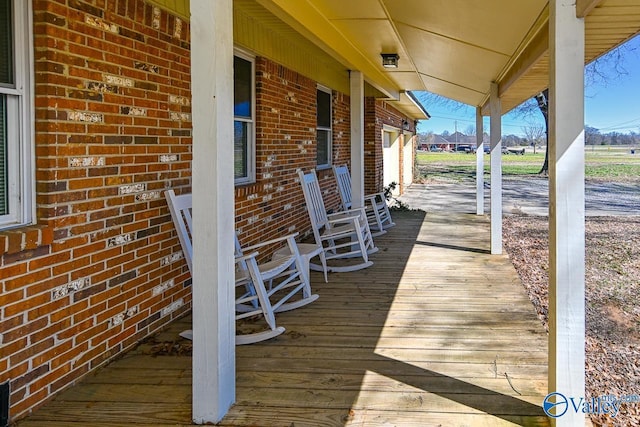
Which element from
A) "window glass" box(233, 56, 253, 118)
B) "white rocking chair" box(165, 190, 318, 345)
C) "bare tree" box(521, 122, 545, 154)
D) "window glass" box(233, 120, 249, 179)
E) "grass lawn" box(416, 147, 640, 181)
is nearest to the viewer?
"white rocking chair" box(165, 190, 318, 345)

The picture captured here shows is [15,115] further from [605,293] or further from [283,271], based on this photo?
[605,293]

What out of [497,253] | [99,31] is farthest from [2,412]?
[497,253]

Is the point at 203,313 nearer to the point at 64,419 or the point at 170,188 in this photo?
the point at 64,419

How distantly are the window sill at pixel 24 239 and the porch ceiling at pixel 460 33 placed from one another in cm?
220

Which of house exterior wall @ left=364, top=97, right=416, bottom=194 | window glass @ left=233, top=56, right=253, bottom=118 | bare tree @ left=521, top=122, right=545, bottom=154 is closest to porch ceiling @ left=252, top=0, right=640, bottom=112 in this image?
window glass @ left=233, top=56, right=253, bottom=118

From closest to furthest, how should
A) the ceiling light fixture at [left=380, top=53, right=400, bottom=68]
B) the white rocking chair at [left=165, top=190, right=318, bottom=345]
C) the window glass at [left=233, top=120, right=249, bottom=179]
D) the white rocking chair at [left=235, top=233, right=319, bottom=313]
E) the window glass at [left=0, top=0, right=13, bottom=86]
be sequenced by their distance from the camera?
the window glass at [left=0, top=0, right=13, bottom=86] → the white rocking chair at [left=165, top=190, right=318, bottom=345] → the white rocking chair at [left=235, top=233, right=319, bottom=313] → the window glass at [left=233, top=120, right=249, bottom=179] → the ceiling light fixture at [left=380, top=53, right=400, bottom=68]

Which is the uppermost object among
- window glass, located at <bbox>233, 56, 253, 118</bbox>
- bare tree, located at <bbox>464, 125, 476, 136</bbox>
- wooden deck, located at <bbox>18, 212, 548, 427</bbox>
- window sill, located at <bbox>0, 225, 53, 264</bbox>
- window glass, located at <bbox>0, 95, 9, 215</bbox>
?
bare tree, located at <bbox>464, 125, 476, 136</bbox>

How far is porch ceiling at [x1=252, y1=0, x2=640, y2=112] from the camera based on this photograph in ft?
10.7

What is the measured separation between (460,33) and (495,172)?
8.67ft

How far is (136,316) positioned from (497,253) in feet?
14.9

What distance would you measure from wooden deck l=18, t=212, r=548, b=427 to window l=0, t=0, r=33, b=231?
98 centimetres

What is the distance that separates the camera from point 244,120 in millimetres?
5434

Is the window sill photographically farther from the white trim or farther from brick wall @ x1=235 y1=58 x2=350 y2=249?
the white trim

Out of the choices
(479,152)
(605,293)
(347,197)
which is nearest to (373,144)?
(479,152)
